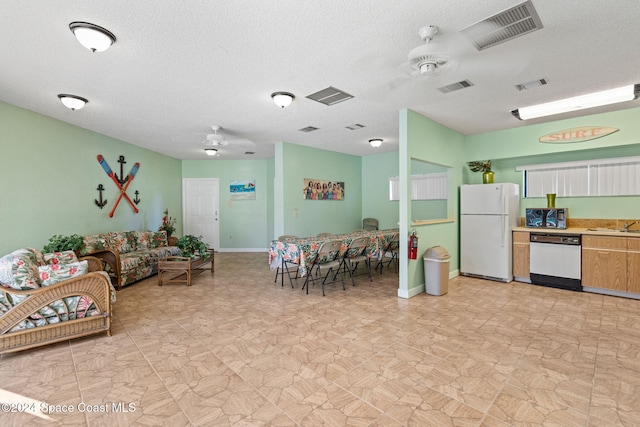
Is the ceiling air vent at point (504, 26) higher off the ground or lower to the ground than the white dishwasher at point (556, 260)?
higher

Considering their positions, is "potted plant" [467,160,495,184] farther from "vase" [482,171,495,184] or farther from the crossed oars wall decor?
the crossed oars wall decor

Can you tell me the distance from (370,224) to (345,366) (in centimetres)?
544

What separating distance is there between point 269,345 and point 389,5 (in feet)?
9.39

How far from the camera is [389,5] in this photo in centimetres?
199

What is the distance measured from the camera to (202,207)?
8.23m

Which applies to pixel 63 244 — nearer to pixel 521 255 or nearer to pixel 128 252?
pixel 128 252

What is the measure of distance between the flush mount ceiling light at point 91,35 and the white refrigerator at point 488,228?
5139 mm

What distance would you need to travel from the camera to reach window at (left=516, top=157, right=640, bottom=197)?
4.32 meters

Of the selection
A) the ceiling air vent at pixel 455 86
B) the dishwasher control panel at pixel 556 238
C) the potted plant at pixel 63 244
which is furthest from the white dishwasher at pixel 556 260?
the potted plant at pixel 63 244

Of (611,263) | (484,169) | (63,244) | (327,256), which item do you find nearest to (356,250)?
(327,256)

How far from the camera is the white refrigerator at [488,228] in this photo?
4.79 m

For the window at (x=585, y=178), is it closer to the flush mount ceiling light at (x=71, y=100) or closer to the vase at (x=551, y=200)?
the vase at (x=551, y=200)

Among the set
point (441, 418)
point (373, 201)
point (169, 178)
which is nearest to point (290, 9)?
point (441, 418)
